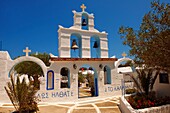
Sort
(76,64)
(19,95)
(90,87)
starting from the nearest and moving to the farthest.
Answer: (19,95) → (76,64) → (90,87)

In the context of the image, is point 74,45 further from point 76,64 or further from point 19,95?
point 19,95

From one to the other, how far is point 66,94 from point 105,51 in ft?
19.9

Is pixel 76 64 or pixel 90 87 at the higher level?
pixel 76 64

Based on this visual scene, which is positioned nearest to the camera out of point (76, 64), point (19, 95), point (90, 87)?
point (19, 95)

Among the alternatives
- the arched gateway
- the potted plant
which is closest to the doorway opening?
the arched gateway

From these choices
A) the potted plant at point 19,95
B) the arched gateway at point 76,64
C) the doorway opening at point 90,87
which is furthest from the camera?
the doorway opening at point 90,87

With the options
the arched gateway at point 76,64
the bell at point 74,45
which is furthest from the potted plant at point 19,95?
the bell at point 74,45

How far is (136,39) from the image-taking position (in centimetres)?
883

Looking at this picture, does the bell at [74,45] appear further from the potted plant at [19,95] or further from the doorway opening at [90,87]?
the potted plant at [19,95]

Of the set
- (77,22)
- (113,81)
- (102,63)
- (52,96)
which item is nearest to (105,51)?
(102,63)

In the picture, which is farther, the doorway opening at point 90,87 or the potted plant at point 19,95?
the doorway opening at point 90,87

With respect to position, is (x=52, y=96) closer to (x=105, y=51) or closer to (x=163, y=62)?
(x=105, y=51)

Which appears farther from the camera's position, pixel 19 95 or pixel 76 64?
pixel 76 64

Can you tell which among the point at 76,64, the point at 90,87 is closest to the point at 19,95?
the point at 76,64
